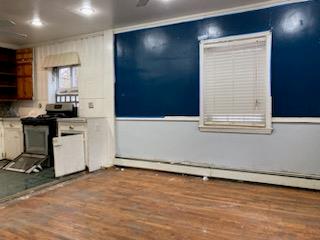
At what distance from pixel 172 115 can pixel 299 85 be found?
75.2 inches

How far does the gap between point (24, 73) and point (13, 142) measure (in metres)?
1.54

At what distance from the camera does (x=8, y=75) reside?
19.5 feet

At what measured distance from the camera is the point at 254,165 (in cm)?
389

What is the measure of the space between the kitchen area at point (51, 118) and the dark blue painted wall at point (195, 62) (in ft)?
1.72

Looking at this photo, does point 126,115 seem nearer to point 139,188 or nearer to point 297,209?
point 139,188

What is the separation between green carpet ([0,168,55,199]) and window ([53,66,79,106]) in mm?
1672

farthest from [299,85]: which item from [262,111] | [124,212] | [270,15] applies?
[124,212]

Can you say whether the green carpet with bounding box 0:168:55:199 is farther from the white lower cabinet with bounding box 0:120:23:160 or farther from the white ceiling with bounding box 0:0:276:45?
the white ceiling with bounding box 0:0:276:45

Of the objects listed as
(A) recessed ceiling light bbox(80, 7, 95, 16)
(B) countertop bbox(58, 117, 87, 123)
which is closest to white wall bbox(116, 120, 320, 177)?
(B) countertop bbox(58, 117, 87, 123)

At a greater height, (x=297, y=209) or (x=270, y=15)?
(x=270, y=15)

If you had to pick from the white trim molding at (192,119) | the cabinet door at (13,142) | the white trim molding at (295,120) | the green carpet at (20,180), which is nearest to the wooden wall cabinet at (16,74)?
the cabinet door at (13,142)

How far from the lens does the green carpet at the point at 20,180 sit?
363cm

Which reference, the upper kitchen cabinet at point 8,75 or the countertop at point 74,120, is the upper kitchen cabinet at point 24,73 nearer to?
the upper kitchen cabinet at point 8,75

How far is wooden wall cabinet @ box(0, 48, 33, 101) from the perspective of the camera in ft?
19.3
